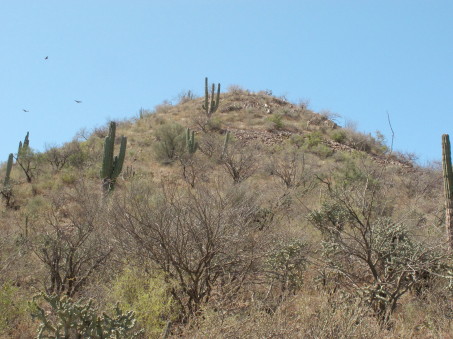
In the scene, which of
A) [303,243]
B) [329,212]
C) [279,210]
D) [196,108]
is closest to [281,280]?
Result: [303,243]

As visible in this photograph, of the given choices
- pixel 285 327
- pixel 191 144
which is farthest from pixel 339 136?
pixel 285 327

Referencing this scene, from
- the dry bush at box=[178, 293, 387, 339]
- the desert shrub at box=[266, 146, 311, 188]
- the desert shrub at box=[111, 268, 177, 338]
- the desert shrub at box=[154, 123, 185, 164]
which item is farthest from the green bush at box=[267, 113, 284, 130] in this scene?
the dry bush at box=[178, 293, 387, 339]

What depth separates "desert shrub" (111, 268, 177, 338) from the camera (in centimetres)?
765

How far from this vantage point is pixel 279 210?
16.6 m

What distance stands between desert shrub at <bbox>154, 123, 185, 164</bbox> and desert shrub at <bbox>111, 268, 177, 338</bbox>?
1912cm

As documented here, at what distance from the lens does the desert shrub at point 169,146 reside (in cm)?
2826

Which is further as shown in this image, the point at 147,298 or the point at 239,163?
the point at 239,163

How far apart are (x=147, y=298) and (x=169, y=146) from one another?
2131 cm

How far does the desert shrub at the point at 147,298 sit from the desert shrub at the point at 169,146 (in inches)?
753

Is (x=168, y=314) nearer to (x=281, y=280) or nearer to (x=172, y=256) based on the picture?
(x=172, y=256)

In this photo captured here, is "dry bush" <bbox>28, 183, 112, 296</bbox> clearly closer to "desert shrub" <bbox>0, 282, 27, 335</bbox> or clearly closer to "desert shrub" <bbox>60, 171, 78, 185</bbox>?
"desert shrub" <bbox>0, 282, 27, 335</bbox>

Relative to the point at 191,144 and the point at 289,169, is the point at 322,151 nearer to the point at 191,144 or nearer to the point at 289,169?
the point at 289,169

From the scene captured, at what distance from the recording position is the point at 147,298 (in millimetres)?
7832

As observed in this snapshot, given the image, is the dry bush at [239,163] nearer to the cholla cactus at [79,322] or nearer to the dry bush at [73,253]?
the dry bush at [73,253]
